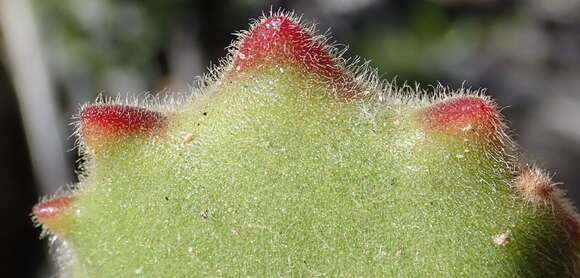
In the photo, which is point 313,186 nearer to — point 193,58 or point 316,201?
point 316,201

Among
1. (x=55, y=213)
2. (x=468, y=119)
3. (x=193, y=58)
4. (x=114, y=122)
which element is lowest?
(x=193, y=58)

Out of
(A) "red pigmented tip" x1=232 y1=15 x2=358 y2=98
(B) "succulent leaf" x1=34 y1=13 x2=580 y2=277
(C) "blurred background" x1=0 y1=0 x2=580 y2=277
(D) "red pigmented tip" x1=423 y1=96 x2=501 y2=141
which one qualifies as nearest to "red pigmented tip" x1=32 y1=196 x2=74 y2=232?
(B) "succulent leaf" x1=34 y1=13 x2=580 y2=277

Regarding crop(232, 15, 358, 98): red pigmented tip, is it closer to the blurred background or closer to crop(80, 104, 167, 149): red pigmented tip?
crop(80, 104, 167, 149): red pigmented tip

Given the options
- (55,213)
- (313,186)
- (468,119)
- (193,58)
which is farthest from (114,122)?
(193,58)

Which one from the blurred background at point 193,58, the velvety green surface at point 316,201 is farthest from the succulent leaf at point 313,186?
the blurred background at point 193,58

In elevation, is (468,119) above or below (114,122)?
above

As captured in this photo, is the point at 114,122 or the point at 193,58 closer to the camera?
the point at 114,122

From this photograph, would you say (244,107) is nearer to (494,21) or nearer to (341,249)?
(341,249)
